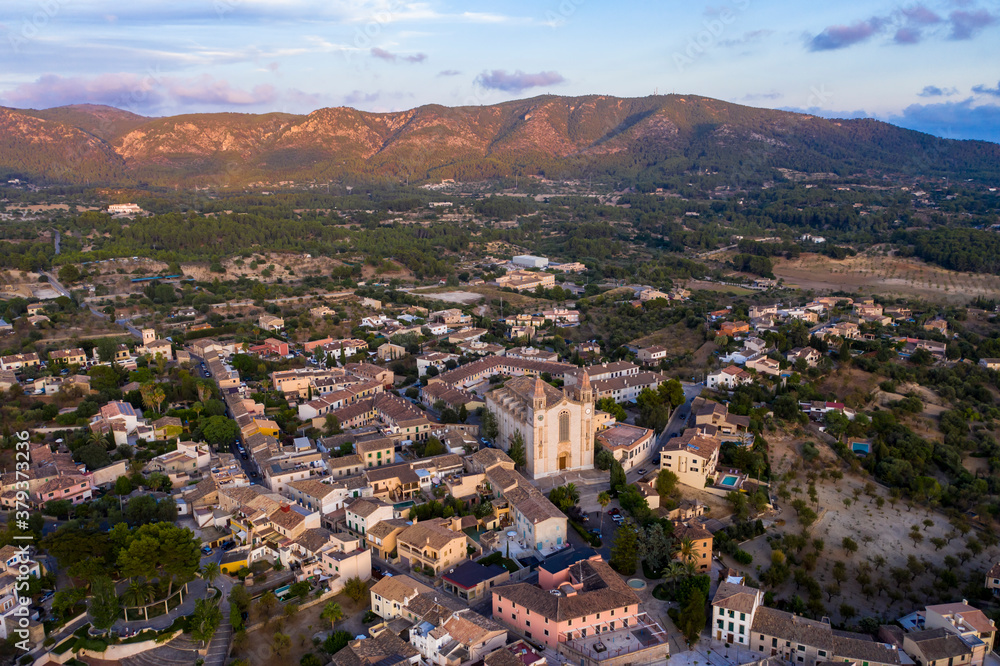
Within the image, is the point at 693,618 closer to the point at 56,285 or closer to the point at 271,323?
the point at 271,323

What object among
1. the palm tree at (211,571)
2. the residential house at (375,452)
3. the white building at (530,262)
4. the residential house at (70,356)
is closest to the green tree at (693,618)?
the residential house at (375,452)

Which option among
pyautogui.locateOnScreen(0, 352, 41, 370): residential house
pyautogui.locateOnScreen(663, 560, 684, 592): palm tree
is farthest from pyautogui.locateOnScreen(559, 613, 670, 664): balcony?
pyautogui.locateOnScreen(0, 352, 41, 370): residential house

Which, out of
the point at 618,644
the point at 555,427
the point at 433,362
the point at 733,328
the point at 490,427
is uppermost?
the point at 733,328

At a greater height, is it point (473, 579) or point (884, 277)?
point (884, 277)

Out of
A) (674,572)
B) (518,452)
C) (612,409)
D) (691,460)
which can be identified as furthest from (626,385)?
(674,572)

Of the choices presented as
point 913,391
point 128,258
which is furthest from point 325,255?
point 913,391

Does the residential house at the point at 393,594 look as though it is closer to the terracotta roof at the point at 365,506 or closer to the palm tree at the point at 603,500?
the terracotta roof at the point at 365,506

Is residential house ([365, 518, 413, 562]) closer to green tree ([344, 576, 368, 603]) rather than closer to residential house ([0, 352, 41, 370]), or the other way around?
green tree ([344, 576, 368, 603])
